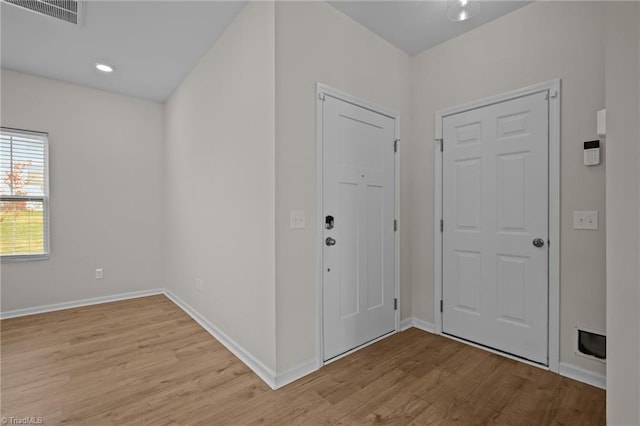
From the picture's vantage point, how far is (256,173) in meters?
2.26

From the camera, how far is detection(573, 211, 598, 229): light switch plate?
2.03 metres

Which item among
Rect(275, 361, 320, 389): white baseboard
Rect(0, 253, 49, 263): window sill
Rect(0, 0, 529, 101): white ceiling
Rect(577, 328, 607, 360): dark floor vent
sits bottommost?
Rect(275, 361, 320, 389): white baseboard

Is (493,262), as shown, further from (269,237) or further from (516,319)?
(269,237)

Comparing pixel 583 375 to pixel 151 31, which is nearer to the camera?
pixel 583 375

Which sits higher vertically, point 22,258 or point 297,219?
point 297,219

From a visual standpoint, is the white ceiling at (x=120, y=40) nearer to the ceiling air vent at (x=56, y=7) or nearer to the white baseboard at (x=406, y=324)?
the ceiling air vent at (x=56, y=7)

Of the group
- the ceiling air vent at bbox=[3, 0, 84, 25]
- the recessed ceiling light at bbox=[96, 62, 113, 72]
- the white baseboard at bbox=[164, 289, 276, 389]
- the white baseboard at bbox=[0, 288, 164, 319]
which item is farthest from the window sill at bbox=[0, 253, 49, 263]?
the ceiling air vent at bbox=[3, 0, 84, 25]

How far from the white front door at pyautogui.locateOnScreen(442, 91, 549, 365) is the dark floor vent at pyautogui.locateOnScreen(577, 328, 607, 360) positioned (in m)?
0.20

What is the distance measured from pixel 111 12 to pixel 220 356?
302cm

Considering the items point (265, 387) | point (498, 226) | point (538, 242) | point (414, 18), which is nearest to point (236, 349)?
point (265, 387)

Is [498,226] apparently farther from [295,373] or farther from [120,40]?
[120,40]

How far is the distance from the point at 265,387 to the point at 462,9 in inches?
116

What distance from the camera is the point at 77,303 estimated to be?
12.6ft

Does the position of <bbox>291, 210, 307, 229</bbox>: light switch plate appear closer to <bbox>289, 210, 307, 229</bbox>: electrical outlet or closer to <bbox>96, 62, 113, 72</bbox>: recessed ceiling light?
<bbox>289, 210, 307, 229</bbox>: electrical outlet
